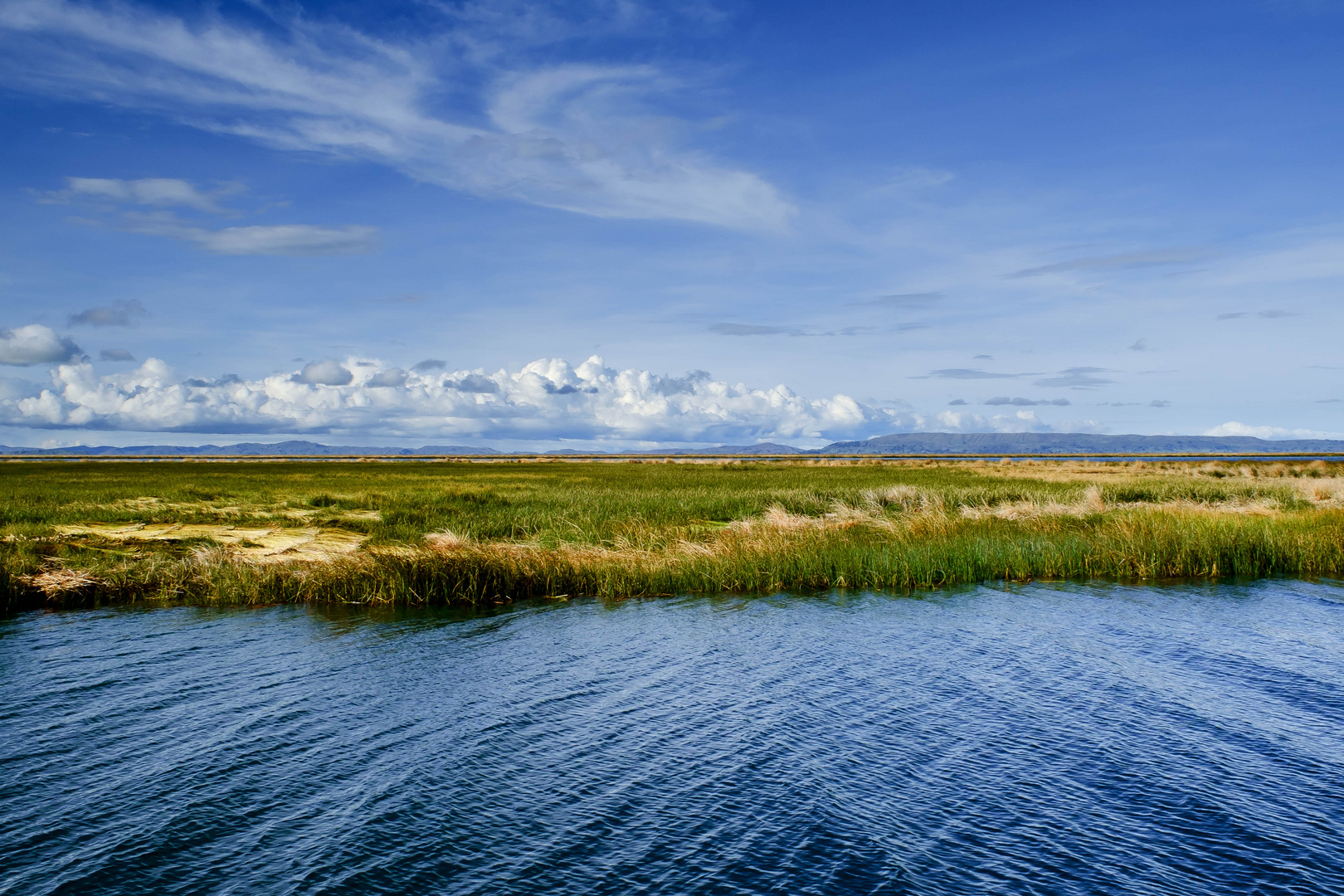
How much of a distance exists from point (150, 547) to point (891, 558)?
24050 millimetres

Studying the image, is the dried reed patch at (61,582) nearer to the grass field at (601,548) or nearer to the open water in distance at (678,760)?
the grass field at (601,548)

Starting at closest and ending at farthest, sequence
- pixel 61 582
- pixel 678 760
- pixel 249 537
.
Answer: pixel 678 760
pixel 61 582
pixel 249 537

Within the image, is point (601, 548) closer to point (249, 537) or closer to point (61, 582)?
point (249, 537)

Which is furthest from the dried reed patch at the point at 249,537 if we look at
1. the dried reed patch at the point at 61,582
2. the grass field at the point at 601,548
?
the dried reed patch at the point at 61,582

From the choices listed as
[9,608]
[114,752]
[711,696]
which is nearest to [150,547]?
[9,608]

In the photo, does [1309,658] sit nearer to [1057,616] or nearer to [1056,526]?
[1057,616]

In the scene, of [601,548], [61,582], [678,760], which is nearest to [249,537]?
[61,582]

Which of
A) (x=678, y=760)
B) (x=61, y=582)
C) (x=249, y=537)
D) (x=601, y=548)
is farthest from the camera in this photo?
(x=249, y=537)

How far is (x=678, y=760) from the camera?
1084 centimetres

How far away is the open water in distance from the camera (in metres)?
8.28

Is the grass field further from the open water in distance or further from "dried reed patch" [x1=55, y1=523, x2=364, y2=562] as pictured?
the open water in distance

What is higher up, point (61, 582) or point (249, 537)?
point (249, 537)

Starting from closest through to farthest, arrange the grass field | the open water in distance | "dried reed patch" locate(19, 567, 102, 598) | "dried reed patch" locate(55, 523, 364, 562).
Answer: the open water in distance < "dried reed patch" locate(19, 567, 102, 598) < the grass field < "dried reed patch" locate(55, 523, 364, 562)

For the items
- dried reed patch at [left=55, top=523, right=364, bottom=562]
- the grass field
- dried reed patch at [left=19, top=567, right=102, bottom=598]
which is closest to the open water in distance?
dried reed patch at [left=19, top=567, right=102, bottom=598]
